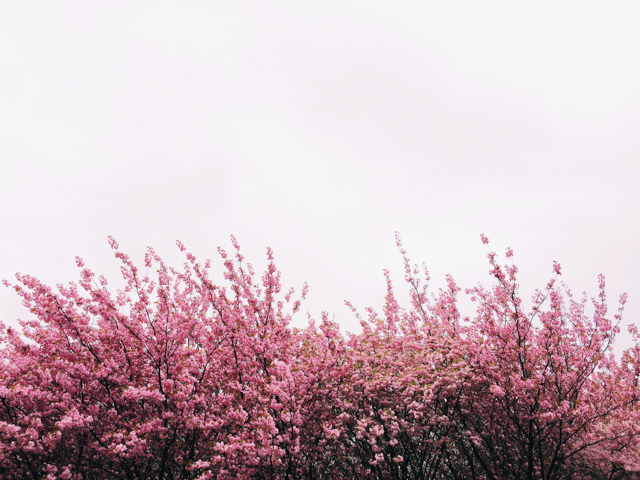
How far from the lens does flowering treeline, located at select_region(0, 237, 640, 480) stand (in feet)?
22.2

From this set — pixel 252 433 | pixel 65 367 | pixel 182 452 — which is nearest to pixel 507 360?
pixel 252 433

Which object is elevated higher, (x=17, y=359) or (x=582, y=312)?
(x=17, y=359)

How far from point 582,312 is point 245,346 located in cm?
1178

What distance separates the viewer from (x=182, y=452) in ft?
26.0

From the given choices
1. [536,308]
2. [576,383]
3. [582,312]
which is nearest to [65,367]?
[536,308]

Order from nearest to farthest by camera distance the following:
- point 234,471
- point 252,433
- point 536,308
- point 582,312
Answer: point 252,433
point 234,471
point 536,308
point 582,312

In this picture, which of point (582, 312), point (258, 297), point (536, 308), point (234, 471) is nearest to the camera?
point (234, 471)

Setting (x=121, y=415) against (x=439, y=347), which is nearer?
(x=121, y=415)

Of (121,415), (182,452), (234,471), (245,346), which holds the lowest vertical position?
(234,471)

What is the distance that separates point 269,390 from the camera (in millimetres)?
7027

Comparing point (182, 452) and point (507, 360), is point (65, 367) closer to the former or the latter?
point (182, 452)

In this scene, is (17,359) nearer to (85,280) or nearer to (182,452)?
(85,280)

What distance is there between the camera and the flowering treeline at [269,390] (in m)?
6.77

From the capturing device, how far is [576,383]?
8172mm
